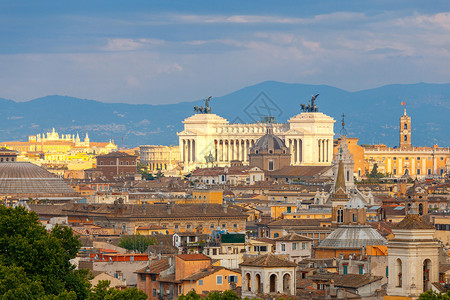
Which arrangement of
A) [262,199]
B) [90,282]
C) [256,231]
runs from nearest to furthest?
[90,282] < [256,231] < [262,199]

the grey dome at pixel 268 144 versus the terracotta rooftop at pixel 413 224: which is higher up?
the grey dome at pixel 268 144

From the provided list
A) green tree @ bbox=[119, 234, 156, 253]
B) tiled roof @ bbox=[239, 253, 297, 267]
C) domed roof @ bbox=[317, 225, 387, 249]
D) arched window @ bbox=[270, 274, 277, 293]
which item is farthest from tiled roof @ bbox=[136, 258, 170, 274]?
green tree @ bbox=[119, 234, 156, 253]

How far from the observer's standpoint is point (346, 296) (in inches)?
1484

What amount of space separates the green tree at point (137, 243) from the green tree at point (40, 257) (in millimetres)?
15245

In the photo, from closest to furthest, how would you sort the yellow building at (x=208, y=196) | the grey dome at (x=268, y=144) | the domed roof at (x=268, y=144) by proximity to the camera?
the yellow building at (x=208, y=196) → the grey dome at (x=268, y=144) → the domed roof at (x=268, y=144)

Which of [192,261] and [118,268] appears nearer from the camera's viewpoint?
[192,261]

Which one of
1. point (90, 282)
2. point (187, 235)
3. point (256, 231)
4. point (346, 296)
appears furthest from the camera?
point (256, 231)

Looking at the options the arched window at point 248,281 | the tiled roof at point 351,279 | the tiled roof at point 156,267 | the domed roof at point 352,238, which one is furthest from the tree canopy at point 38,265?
the domed roof at point 352,238

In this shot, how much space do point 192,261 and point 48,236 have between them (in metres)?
4.11

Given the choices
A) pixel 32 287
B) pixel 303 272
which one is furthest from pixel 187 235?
pixel 32 287

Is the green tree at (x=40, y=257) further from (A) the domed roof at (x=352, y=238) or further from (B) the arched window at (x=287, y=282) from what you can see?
(A) the domed roof at (x=352, y=238)

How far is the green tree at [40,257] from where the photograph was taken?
40.1m

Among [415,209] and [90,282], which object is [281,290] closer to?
[415,209]

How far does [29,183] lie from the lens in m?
117
